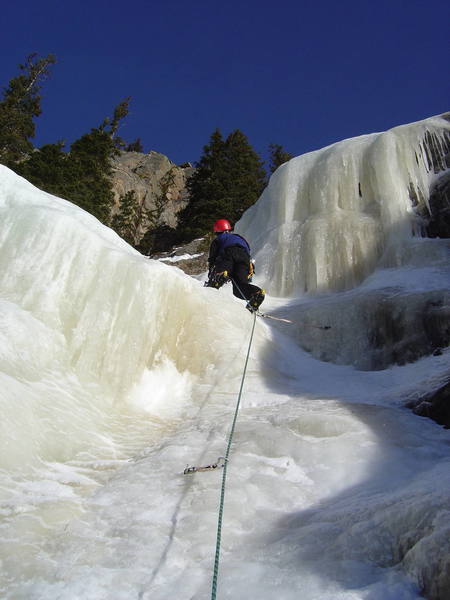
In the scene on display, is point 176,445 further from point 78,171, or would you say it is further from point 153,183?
point 153,183

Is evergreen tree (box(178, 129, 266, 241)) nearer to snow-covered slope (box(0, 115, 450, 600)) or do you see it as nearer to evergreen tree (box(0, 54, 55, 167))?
evergreen tree (box(0, 54, 55, 167))

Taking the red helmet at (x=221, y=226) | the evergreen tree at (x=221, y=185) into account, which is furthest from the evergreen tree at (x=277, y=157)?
the red helmet at (x=221, y=226)

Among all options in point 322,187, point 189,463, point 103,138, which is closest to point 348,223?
point 322,187

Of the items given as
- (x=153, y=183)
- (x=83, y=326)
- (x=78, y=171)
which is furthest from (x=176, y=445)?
(x=153, y=183)

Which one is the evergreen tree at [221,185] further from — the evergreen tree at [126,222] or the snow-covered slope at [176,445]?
the snow-covered slope at [176,445]

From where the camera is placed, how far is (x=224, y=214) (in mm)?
21250

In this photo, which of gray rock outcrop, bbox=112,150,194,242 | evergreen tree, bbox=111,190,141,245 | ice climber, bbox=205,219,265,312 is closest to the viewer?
ice climber, bbox=205,219,265,312

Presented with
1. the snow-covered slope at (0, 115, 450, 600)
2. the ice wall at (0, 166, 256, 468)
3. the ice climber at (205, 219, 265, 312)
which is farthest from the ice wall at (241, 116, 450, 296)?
the ice wall at (0, 166, 256, 468)

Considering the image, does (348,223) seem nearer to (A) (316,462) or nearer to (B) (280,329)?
(B) (280,329)

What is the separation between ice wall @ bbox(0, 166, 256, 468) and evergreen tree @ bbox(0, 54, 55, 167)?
45.8ft

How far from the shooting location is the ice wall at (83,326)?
421 centimetres

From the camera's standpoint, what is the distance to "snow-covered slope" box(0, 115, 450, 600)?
207 cm

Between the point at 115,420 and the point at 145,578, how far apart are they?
99.7 inches

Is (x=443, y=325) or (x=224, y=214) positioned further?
(x=224, y=214)
